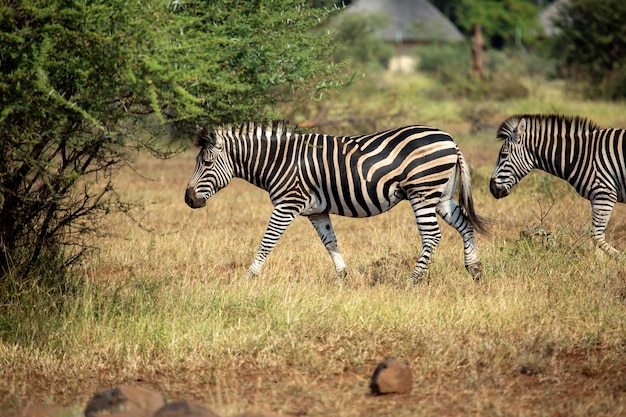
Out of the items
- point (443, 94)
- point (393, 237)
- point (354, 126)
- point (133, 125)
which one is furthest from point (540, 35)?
point (133, 125)

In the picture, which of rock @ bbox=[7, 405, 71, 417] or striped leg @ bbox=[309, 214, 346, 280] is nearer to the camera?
rock @ bbox=[7, 405, 71, 417]

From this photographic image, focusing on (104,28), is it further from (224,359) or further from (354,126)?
(354,126)

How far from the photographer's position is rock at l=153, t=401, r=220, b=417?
473 centimetres

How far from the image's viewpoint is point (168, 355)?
648cm

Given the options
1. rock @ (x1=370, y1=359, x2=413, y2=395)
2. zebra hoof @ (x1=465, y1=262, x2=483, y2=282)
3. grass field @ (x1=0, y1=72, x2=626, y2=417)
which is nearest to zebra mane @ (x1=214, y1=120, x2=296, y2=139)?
grass field @ (x1=0, y1=72, x2=626, y2=417)

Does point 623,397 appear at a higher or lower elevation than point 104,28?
lower

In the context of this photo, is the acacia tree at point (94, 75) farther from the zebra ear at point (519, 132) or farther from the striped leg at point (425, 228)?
the zebra ear at point (519, 132)

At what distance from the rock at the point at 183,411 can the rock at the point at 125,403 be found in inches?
8.3

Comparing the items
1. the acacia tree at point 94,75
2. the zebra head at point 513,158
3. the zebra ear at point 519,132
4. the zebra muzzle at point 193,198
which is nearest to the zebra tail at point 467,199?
the zebra head at point 513,158

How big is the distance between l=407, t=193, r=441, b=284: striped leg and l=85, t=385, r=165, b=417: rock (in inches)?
154

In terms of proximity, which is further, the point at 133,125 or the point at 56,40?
the point at 133,125

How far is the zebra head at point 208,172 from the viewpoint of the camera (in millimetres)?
8688

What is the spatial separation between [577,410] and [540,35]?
5805cm

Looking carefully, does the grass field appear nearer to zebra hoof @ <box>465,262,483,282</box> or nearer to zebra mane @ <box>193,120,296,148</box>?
zebra hoof @ <box>465,262,483,282</box>
